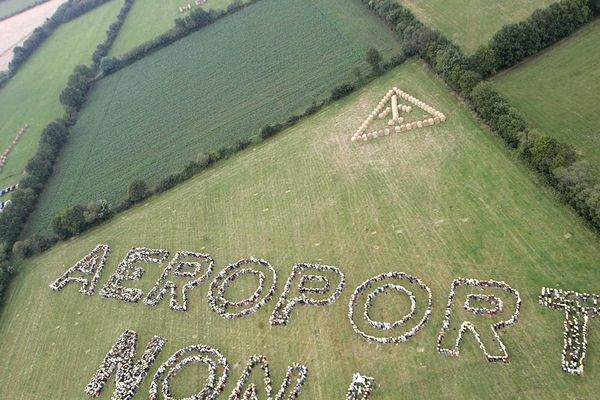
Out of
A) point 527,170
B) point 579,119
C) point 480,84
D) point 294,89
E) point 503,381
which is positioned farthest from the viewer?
point 294,89

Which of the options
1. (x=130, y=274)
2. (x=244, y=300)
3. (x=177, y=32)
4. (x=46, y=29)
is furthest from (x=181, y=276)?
(x=46, y=29)

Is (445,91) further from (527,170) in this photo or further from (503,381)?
(503,381)

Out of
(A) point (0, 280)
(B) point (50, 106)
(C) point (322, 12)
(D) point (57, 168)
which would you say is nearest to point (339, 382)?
(A) point (0, 280)

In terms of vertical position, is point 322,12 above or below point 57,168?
above

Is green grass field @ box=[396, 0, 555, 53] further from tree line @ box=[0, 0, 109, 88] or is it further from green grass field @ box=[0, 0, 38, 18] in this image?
green grass field @ box=[0, 0, 38, 18]

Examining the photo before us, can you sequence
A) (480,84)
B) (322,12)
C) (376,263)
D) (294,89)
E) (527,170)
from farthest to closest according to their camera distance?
1. (322,12)
2. (294,89)
3. (480,84)
4. (527,170)
5. (376,263)

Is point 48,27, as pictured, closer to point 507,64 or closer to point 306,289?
point 507,64
